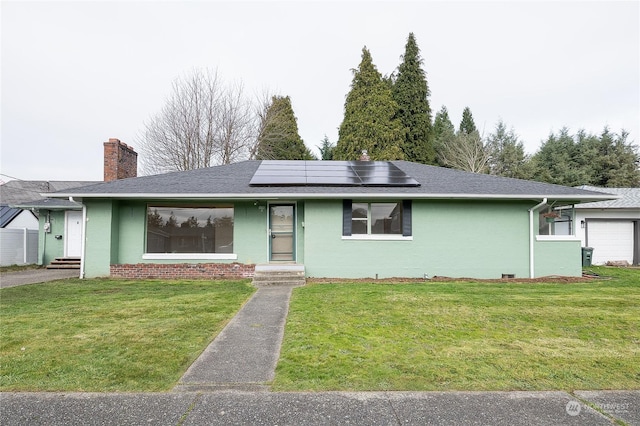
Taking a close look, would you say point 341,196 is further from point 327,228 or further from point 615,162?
point 615,162

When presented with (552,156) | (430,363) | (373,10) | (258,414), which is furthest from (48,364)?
(552,156)

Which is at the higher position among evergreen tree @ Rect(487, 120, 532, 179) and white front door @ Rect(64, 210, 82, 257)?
evergreen tree @ Rect(487, 120, 532, 179)

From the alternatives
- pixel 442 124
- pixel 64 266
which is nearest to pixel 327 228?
pixel 64 266

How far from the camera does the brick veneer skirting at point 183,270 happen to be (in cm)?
1051

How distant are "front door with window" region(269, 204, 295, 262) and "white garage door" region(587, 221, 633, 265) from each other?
46.2ft

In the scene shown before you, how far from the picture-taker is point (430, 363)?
387cm

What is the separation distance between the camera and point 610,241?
15.9 meters

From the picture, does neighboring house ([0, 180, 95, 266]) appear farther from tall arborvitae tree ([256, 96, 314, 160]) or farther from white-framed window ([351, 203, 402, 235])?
tall arborvitae tree ([256, 96, 314, 160])

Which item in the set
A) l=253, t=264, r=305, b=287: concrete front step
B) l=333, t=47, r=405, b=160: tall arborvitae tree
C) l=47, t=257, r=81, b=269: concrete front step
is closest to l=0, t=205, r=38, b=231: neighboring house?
l=47, t=257, r=81, b=269: concrete front step

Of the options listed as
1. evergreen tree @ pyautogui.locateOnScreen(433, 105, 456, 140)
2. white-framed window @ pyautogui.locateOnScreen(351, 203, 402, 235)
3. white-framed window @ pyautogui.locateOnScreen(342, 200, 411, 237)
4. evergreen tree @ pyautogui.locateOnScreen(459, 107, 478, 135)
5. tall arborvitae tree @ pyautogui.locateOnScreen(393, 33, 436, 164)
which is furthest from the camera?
evergreen tree @ pyautogui.locateOnScreen(459, 107, 478, 135)

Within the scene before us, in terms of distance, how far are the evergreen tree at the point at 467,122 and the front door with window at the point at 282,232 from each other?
122 feet

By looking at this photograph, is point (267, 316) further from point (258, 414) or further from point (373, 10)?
point (373, 10)

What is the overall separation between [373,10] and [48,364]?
1445 cm

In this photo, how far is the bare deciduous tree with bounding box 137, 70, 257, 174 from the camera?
23.0m
